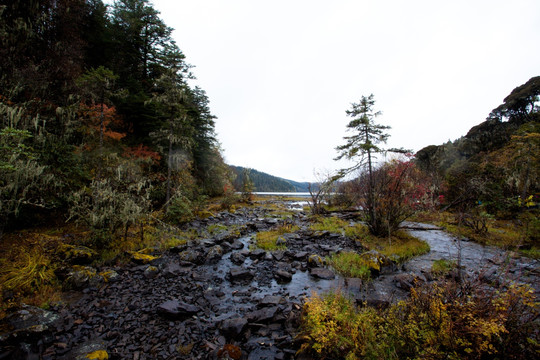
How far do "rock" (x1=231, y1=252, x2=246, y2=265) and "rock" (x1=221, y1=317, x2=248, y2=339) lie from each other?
390cm

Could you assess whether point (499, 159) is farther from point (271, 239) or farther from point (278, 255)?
point (278, 255)

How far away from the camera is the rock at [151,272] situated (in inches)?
255

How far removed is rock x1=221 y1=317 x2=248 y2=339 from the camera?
4.12 meters

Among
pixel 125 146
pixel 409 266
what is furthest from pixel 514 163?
pixel 125 146

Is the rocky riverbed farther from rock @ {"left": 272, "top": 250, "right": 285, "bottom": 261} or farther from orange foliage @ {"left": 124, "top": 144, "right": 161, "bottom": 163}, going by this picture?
orange foliage @ {"left": 124, "top": 144, "right": 161, "bottom": 163}

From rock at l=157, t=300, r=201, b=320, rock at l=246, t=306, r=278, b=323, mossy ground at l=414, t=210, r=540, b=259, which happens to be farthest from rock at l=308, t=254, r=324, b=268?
mossy ground at l=414, t=210, r=540, b=259

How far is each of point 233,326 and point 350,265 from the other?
5.11 meters

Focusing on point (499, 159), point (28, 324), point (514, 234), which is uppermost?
point (499, 159)

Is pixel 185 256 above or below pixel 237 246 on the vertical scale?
above

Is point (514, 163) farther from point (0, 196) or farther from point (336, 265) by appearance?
point (0, 196)

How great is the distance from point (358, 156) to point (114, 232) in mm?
12942

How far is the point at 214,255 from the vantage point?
839 centimetres

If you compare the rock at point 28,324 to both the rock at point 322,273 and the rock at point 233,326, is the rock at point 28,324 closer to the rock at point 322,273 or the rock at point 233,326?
the rock at point 233,326

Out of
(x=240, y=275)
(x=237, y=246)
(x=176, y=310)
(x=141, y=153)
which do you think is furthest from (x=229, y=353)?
(x=141, y=153)
